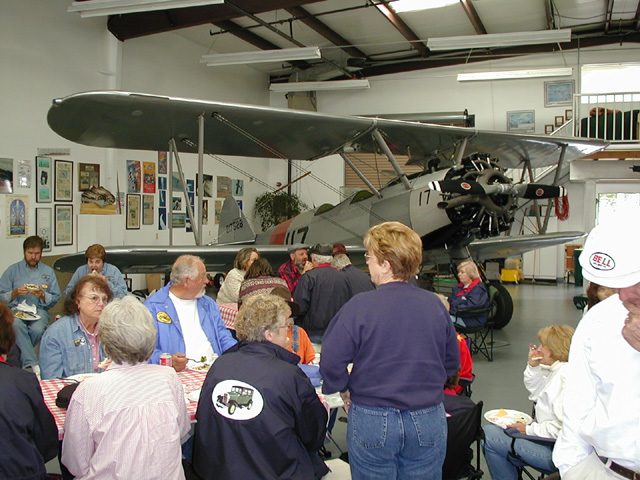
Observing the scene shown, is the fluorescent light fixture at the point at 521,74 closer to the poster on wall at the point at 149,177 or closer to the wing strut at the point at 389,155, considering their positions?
the wing strut at the point at 389,155

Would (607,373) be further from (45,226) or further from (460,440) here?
(45,226)

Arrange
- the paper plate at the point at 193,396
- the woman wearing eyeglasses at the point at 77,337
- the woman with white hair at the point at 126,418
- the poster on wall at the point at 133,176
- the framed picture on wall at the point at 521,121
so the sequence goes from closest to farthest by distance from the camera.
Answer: the woman with white hair at the point at 126,418, the paper plate at the point at 193,396, the woman wearing eyeglasses at the point at 77,337, the poster on wall at the point at 133,176, the framed picture on wall at the point at 521,121

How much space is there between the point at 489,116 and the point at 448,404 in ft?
42.0

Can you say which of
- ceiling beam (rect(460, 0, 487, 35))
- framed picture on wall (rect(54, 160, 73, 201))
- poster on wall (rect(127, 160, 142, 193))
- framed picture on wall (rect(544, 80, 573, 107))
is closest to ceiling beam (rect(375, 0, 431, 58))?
ceiling beam (rect(460, 0, 487, 35))

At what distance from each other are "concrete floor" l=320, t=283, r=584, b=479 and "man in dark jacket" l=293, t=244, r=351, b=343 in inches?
30.3

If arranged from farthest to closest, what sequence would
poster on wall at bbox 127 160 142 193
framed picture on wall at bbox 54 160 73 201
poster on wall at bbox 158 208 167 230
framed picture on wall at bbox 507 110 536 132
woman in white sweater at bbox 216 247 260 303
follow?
framed picture on wall at bbox 507 110 536 132, poster on wall at bbox 158 208 167 230, poster on wall at bbox 127 160 142 193, framed picture on wall at bbox 54 160 73 201, woman in white sweater at bbox 216 247 260 303

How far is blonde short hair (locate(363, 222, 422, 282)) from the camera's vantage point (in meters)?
2.04

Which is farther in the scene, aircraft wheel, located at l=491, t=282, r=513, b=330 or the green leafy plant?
the green leafy plant

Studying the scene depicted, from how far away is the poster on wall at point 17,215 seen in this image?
7785 mm

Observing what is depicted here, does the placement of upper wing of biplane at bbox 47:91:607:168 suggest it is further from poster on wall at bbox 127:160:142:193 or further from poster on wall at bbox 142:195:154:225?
poster on wall at bbox 142:195:154:225

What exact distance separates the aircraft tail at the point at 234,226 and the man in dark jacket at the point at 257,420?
7.19 metres

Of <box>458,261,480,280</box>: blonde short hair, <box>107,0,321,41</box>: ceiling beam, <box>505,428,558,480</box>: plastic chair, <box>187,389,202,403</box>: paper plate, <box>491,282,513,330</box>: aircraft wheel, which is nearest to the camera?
<box>187,389,202,403</box>: paper plate

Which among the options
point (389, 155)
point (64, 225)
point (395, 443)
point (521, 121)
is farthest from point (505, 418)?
point (521, 121)

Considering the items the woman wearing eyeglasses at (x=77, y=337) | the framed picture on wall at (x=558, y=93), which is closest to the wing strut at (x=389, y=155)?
the woman wearing eyeglasses at (x=77, y=337)
